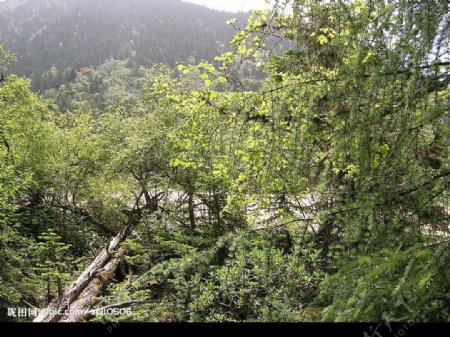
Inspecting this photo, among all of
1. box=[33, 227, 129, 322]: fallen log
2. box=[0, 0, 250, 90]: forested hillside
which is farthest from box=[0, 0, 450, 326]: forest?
box=[0, 0, 250, 90]: forested hillside

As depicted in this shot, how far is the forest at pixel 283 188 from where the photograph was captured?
2045 millimetres

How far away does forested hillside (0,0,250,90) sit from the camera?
117 metres

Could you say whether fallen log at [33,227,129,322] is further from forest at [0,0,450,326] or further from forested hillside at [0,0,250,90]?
forested hillside at [0,0,250,90]

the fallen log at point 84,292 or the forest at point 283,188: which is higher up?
the forest at point 283,188

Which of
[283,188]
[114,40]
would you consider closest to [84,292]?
[283,188]

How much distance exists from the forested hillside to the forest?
302 feet

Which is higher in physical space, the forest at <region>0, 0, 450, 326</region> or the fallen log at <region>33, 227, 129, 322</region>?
the forest at <region>0, 0, 450, 326</region>

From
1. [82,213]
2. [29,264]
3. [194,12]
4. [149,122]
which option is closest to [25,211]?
[82,213]

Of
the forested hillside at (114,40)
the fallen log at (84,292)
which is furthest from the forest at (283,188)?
the forested hillside at (114,40)

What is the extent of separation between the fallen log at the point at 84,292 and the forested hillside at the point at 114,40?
309 feet

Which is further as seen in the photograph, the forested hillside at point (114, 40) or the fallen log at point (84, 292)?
the forested hillside at point (114, 40)

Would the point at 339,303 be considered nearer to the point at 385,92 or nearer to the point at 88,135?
the point at 385,92

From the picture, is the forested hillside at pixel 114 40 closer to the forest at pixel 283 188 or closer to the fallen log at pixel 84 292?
the forest at pixel 283 188
